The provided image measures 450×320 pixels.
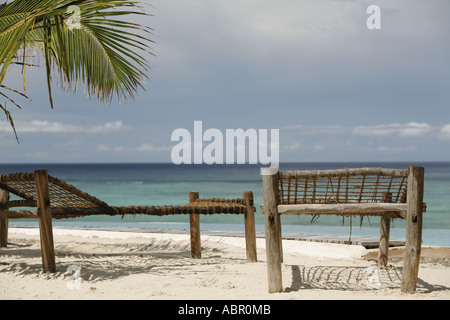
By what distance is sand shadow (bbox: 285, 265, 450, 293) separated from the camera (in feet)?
12.1

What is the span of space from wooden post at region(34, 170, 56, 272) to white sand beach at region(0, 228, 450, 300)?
121 millimetres

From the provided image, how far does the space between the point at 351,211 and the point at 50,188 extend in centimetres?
262

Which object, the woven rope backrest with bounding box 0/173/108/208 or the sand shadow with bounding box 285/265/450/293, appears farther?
the woven rope backrest with bounding box 0/173/108/208

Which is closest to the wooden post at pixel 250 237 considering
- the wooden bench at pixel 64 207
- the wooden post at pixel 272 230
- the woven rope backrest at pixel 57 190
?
the wooden bench at pixel 64 207

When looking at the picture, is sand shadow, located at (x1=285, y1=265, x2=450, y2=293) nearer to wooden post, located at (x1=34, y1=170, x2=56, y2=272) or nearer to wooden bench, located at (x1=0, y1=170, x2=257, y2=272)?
wooden bench, located at (x1=0, y1=170, x2=257, y2=272)

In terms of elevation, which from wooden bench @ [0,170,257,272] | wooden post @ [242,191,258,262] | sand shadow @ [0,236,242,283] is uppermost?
wooden bench @ [0,170,257,272]

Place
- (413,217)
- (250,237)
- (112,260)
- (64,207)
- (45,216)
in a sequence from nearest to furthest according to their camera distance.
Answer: (413,217) < (45,216) < (64,207) < (250,237) < (112,260)

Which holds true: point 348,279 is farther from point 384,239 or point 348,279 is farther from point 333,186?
point 333,186

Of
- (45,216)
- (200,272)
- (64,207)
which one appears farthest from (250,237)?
(45,216)

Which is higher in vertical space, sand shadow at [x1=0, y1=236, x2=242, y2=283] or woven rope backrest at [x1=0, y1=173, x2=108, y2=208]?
woven rope backrest at [x1=0, y1=173, x2=108, y2=208]

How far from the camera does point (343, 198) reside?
3543 millimetres

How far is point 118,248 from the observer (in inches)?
251

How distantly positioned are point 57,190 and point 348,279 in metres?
2.68

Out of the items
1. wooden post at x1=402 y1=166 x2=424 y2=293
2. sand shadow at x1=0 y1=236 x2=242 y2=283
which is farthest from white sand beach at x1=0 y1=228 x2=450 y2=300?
wooden post at x1=402 y1=166 x2=424 y2=293
